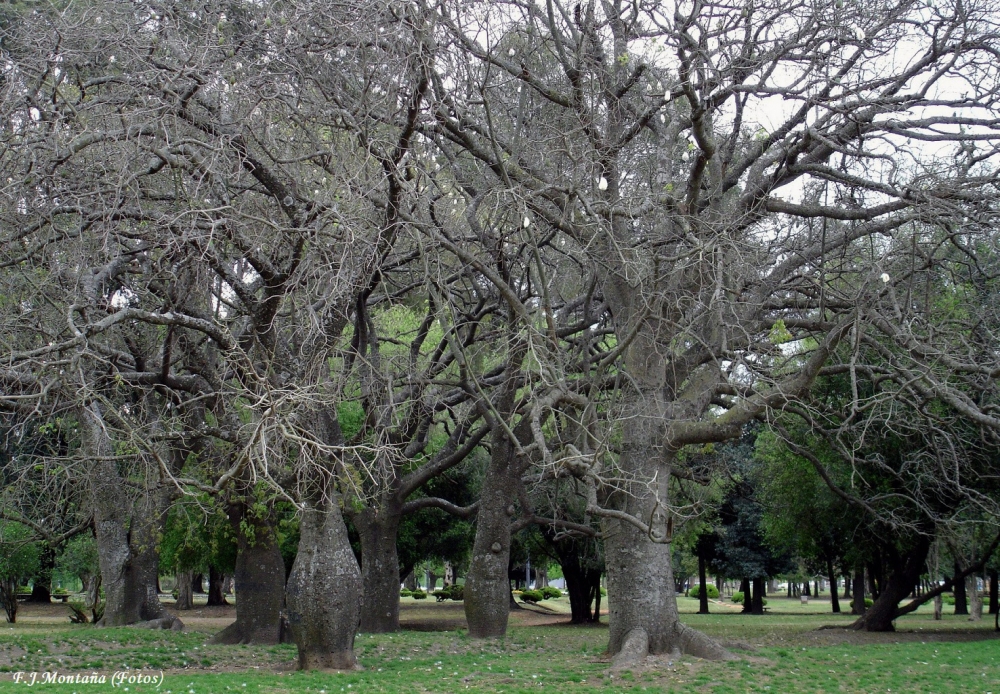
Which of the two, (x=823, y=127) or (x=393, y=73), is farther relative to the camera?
(x=823, y=127)

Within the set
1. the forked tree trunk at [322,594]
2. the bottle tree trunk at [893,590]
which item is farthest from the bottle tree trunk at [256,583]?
the bottle tree trunk at [893,590]

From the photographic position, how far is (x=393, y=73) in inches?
385

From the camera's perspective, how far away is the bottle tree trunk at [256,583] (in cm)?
1442

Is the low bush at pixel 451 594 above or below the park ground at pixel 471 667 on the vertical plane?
below

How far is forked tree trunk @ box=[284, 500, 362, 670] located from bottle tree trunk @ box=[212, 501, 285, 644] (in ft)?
12.0

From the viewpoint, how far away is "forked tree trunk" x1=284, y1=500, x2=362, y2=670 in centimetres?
1066

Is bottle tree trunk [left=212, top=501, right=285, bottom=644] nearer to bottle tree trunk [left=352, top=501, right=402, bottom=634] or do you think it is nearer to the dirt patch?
bottle tree trunk [left=352, top=501, right=402, bottom=634]

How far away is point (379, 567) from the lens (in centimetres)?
1673

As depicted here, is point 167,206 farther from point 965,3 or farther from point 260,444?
point 965,3

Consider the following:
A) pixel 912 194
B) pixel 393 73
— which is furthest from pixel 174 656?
pixel 912 194

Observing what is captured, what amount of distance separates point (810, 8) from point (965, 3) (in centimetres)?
197

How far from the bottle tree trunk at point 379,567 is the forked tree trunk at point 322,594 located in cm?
528

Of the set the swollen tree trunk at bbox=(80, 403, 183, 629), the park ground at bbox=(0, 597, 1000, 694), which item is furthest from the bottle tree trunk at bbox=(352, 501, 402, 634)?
the swollen tree trunk at bbox=(80, 403, 183, 629)

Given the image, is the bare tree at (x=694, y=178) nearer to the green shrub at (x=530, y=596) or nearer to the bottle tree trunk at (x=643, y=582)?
the bottle tree trunk at (x=643, y=582)
